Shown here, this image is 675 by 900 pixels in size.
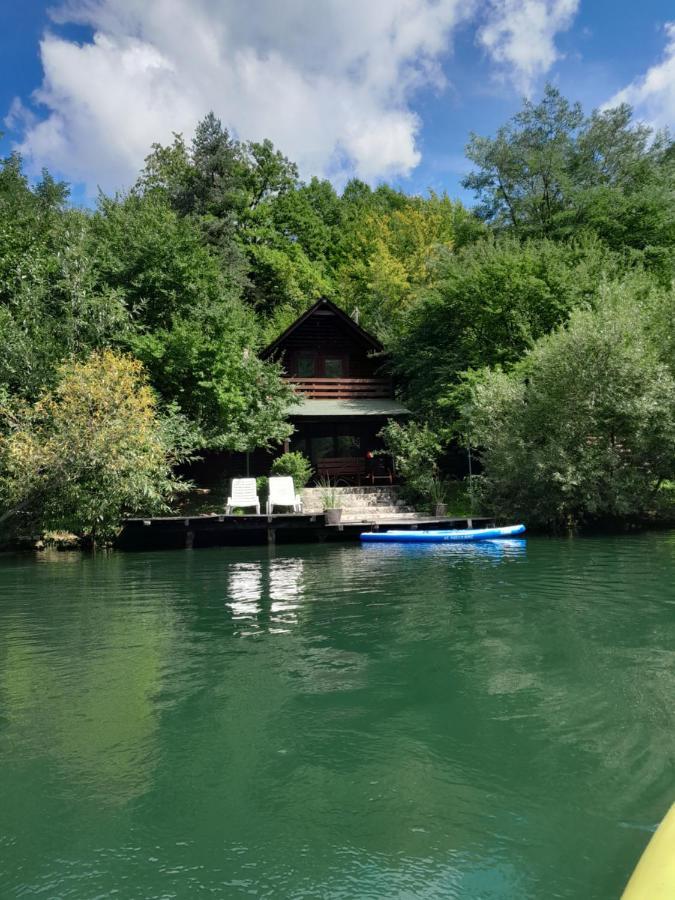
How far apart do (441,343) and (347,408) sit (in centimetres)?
444

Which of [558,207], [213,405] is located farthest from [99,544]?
[558,207]

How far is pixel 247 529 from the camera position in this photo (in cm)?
1797

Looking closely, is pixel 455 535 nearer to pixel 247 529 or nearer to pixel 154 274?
pixel 247 529

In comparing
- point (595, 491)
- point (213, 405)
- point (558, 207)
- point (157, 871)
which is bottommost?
point (157, 871)

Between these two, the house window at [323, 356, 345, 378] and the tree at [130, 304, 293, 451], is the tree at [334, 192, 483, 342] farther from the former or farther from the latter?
the tree at [130, 304, 293, 451]

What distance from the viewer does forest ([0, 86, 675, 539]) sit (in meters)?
16.1

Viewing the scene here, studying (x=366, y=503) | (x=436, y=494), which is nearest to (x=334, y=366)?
(x=366, y=503)

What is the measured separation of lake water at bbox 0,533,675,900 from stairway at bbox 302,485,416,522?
34.1 ft

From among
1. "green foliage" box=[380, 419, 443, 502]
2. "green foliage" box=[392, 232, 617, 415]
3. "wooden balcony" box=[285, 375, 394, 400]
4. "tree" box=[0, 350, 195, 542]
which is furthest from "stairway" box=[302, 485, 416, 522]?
"tree" box=[0, 350, 195, 542]

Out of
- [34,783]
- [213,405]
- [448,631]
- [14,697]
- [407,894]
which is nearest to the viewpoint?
[407,894]

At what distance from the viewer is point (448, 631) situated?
789 centimetres

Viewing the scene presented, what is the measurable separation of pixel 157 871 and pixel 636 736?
11.4ft

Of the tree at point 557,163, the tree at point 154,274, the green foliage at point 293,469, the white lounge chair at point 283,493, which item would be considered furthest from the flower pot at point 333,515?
the tree at point 557,163

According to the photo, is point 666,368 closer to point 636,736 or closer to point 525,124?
point 636,736
